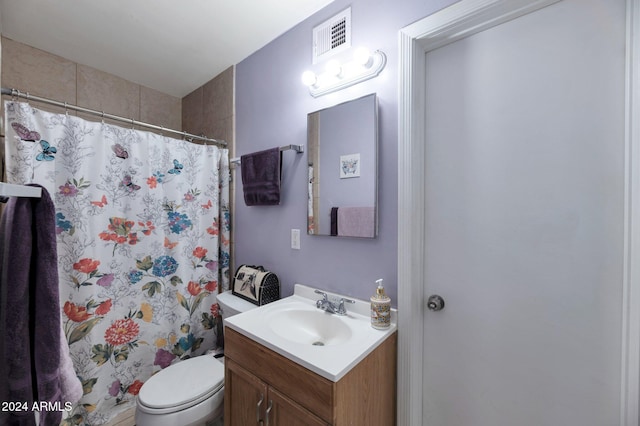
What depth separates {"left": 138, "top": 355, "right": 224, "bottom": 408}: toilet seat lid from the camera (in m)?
1.20

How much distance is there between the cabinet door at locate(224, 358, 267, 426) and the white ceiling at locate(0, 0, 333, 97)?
1.83 meters

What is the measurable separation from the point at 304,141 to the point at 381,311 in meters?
0.99

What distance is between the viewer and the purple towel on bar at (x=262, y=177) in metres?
1.58

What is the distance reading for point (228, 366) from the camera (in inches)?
47.0

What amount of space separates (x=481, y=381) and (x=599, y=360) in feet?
1.21

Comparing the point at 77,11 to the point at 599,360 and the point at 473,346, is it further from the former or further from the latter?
the point at 599,360

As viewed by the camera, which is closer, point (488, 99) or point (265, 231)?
point (488, 99)

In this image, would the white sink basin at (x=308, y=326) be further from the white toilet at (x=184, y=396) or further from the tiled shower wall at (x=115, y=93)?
the tiled shower wall at (x=115, y=93)

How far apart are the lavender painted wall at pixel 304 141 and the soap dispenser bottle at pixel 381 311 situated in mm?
76

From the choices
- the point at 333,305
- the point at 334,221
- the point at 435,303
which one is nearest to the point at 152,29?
the point at 334,221

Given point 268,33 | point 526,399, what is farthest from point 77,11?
point 526,399

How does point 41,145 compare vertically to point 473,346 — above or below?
above

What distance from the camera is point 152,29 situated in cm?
158

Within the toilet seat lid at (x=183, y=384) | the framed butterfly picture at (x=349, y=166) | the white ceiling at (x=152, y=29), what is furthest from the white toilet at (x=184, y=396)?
the white ceiling at (x=152, y=29)
